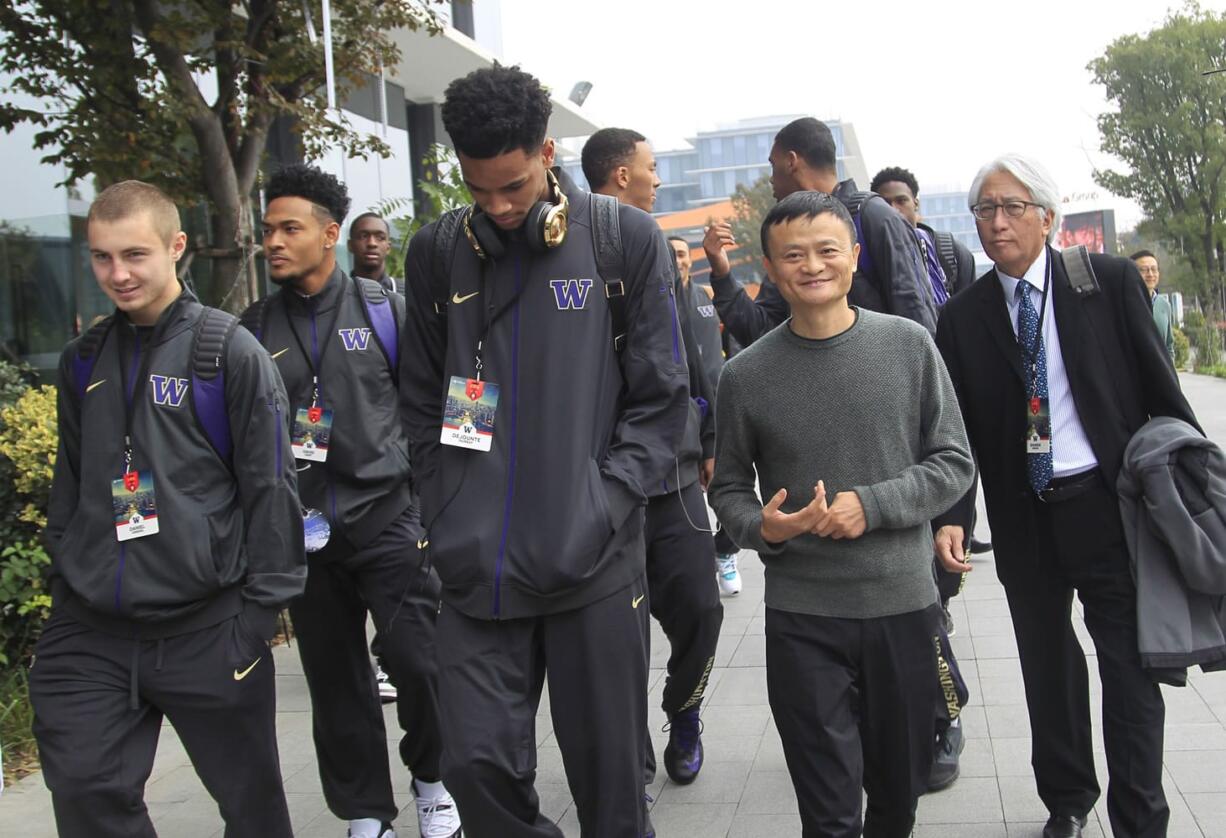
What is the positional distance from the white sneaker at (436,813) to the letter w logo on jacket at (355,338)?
1562mm

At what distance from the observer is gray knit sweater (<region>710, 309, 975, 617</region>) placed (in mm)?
3463

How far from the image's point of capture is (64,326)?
34.9ft

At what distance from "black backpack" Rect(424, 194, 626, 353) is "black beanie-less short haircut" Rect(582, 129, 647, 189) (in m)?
1.87

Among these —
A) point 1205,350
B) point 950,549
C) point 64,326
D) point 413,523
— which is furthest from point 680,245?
point 1205,350

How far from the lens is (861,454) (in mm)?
3488

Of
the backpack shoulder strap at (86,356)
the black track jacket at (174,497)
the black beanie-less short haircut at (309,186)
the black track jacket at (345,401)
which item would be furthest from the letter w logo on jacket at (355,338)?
the backpack shoulder strap at (86,356)

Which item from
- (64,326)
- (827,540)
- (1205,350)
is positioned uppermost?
(64,326)

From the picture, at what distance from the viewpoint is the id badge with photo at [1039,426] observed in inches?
156

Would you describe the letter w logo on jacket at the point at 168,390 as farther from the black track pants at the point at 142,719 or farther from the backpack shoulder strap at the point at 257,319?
the backpack shoulder strap at the point at 257,319

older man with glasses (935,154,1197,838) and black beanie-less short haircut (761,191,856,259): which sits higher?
black beanie-less short haircut (761,191,856,259)

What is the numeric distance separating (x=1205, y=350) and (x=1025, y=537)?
37357 mm

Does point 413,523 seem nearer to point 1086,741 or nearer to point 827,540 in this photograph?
point 827,540

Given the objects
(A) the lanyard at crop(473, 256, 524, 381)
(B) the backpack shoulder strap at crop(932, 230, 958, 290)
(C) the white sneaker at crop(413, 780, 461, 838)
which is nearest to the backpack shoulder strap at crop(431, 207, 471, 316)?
(A) the lanyard at crop(473, 256, 524, 381)

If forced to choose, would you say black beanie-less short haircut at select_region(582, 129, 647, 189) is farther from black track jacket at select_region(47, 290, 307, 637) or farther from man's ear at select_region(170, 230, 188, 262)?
black track jacket at select_region(47, 290, 307, 637)
